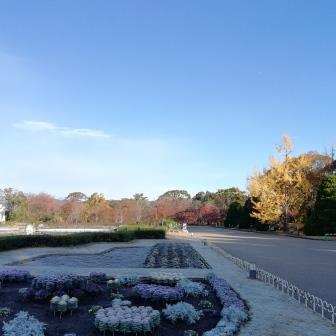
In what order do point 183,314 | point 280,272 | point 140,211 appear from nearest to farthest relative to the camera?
point 183,314, point 280,272, point 140,211

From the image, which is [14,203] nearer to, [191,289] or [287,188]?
[287,188]

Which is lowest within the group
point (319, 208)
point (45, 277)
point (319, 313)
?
point (319, 313)

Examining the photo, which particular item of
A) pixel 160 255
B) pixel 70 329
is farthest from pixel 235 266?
pixel 70 329

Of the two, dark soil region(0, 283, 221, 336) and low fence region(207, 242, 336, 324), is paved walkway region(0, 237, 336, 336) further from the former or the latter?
dark soil region(0, 283, 221, 336)

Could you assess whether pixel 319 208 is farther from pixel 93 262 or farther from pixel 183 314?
pixel 183 314

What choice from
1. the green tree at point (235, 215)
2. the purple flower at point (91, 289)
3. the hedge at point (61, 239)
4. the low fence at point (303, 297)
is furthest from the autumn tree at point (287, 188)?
the purple flower at point (91, 289)

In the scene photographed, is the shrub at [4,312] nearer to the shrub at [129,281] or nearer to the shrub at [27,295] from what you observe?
the shrub at [27,295]

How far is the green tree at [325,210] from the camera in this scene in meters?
32.2

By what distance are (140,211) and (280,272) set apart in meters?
46.2

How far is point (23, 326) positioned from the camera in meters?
5.01

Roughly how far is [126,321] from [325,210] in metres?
29.5

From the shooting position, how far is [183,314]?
5695 mm

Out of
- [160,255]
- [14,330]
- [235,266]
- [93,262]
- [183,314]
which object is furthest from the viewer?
[160,255]

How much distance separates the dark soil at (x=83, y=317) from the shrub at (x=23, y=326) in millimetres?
128
